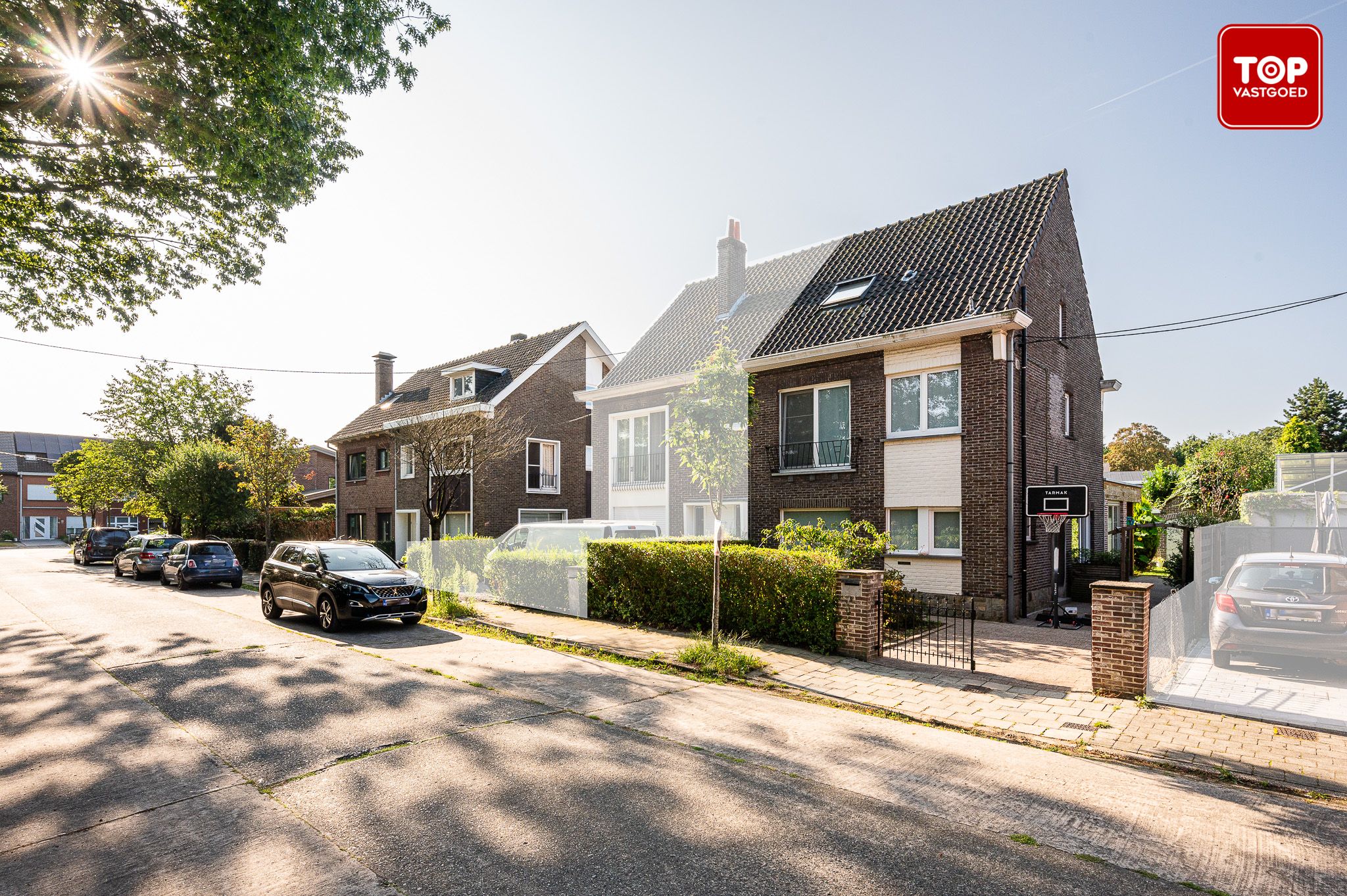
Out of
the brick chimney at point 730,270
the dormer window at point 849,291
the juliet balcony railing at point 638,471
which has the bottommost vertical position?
the juliet balcony railing at point 638,471

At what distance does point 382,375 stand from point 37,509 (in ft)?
199

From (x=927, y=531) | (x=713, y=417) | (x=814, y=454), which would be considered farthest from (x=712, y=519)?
(x=927, y=531)

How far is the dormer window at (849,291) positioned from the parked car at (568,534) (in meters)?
7.51

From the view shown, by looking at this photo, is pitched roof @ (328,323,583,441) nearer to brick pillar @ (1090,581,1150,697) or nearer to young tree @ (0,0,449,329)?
young tree @ (0,0,449,329)

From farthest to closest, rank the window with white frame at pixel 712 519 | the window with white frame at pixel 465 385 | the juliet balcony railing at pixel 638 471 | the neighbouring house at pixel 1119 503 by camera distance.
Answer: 1. the window with white frame at pixel 465 385
2. the neighbouring house at pixel 1119 503
3. the juliet balcony railing at pixel 638 471
4. the window with white frame at pixel 712 519

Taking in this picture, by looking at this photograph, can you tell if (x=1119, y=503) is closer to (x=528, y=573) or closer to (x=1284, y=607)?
(x=1284, y=607)

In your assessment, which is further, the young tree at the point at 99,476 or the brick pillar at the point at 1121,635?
the young tree at the point at 99,476

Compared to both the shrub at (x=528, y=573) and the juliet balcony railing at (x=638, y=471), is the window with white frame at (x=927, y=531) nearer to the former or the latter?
the shrub at (x=528, y=573)

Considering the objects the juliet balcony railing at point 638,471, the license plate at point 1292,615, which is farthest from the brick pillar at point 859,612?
the juliet balcony railing at point 638,471

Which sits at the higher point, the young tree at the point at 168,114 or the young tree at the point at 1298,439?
the young tree at the point at 168,114

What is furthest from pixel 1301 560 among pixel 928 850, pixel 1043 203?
pixel 1043 203

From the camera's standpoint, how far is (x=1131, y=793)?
536cm

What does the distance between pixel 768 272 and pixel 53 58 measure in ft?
57.5

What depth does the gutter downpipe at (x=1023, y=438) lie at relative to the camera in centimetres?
1431
